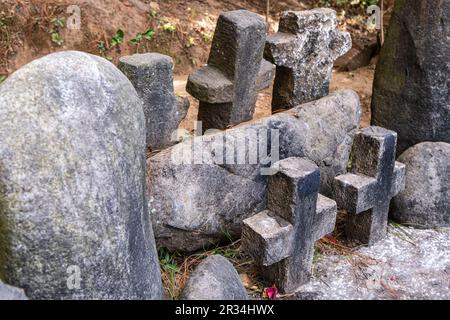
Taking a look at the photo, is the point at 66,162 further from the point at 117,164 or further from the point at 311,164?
the point at 311,164

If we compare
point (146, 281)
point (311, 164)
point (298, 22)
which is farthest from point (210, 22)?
point (146, 281)

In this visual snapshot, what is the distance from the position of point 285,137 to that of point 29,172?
1642 mm

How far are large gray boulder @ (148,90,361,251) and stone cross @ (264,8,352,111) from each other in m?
0.23

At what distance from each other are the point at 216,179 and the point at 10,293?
1.35m

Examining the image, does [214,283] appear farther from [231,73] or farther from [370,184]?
[231,73]

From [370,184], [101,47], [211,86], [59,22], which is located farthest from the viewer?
[101,47]

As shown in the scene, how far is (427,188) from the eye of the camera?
346cm

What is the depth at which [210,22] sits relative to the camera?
696cm

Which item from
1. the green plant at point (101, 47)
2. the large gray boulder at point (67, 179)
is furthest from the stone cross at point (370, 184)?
the green plant at point (101, 47)

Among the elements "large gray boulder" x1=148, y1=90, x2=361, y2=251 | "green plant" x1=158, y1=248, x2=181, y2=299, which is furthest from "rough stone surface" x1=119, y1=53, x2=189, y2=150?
"green plant" x1=158, y1=248, x2=181, y2=299

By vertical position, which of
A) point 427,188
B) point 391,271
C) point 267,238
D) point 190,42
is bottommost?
point 391,271

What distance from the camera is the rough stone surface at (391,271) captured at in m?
2.98

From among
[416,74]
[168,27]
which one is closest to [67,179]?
[416,74]
